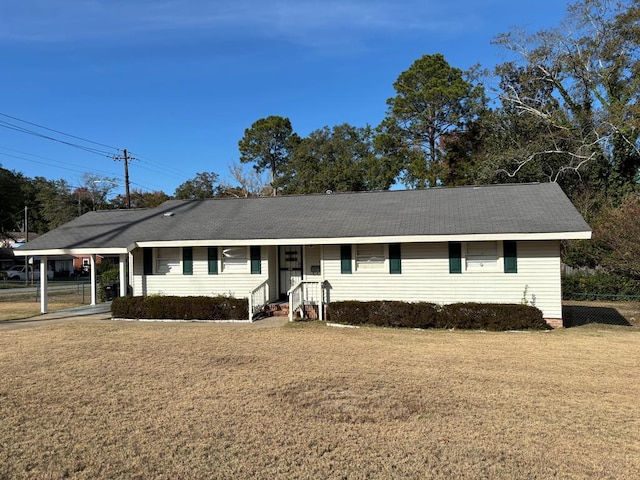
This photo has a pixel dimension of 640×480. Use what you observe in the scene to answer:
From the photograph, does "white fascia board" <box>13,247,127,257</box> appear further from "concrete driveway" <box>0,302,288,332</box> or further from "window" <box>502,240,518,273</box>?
"window" <box>502,240,518,273</box>

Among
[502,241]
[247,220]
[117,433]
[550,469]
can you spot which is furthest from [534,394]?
[247,220]

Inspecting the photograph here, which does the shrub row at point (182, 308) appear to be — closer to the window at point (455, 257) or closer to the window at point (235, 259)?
the window at point (235, 259)

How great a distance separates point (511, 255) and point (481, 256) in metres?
0.76

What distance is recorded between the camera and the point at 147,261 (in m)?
15.5

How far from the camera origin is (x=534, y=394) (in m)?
6.20

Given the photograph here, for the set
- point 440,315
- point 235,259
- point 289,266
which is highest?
point 235,259

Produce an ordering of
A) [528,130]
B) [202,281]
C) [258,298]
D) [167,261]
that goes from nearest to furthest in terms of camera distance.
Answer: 1. [258,298]
2. [202,281]
3. [167,261]
4. [528,130]

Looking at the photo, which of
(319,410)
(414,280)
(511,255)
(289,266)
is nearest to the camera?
(319,410)

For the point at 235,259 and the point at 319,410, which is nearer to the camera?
the point at 319,410

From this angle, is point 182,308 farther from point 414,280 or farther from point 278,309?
point 414,280

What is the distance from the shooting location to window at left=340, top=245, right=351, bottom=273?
45.2 feet

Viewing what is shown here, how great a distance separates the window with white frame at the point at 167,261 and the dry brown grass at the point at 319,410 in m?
5.45

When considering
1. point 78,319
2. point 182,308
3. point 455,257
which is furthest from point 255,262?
point 455,257

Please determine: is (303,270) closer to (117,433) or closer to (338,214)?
(338,214)
